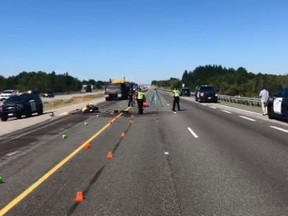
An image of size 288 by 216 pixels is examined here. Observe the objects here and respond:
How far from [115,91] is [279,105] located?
45.7m

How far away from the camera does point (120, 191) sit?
8539 mm

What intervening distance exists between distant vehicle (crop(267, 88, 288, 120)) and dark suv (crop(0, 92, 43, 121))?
1643 centimetres

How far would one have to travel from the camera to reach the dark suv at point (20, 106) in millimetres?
33250

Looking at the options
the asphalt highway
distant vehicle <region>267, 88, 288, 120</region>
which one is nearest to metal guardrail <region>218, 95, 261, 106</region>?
distant vehicle <region>267, 88, 288, 120</region>

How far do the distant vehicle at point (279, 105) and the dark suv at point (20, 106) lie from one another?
53.9 feet

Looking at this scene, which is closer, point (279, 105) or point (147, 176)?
point (147, 176)

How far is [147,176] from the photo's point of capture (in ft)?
32.5

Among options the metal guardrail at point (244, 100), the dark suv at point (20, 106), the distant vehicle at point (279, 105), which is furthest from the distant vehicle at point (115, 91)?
the distant vehicle at point (279, 105)

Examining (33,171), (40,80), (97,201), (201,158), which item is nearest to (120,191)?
(97,201)

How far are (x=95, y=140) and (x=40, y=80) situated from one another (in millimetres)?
161184

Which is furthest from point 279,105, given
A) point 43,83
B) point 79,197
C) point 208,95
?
point 43,83

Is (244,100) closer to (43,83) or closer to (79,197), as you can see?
(79,197)

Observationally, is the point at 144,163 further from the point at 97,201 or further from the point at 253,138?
the point at 253,138

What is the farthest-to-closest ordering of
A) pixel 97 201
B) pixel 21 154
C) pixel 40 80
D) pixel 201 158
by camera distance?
1. pixel 40 80
2. pixel 21 154
3. pixel 201 158
4. pixel 97 201
